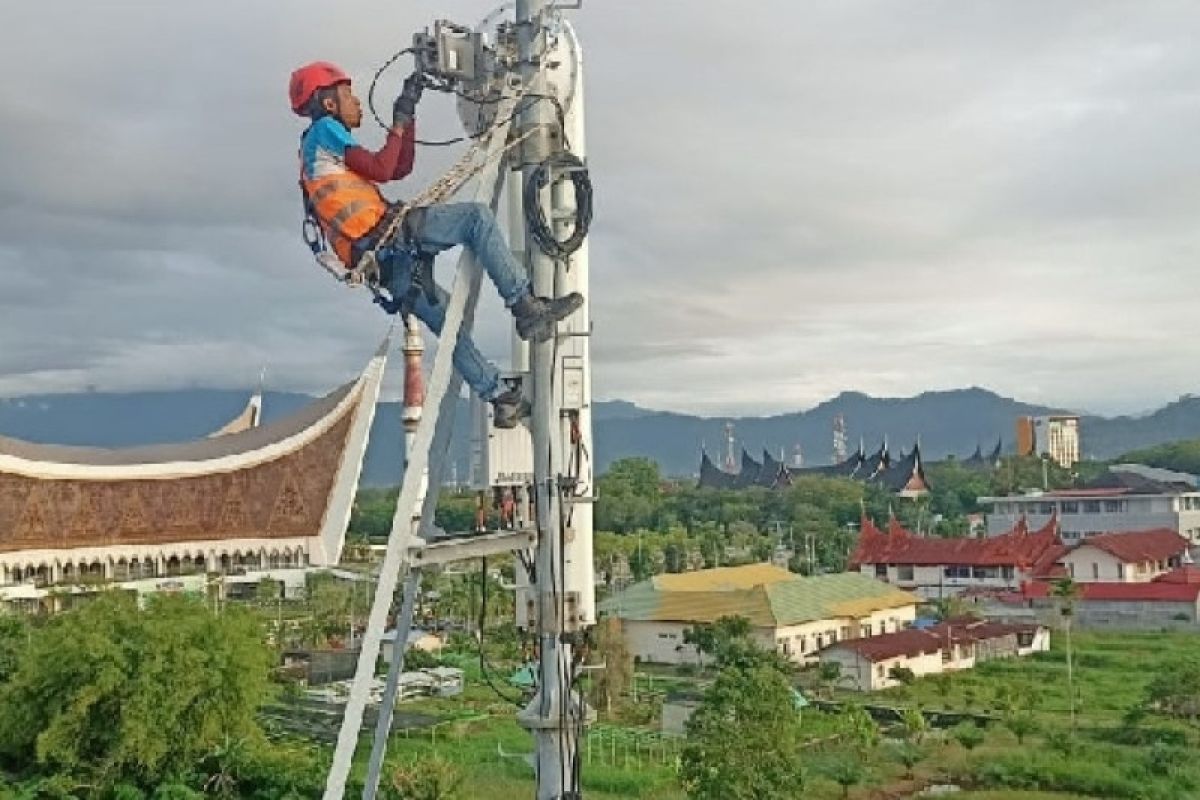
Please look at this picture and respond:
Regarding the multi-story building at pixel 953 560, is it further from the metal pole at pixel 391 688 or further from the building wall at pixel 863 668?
the metal pole at pixel 391 688

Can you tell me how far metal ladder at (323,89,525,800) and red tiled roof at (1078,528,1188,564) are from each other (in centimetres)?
3231

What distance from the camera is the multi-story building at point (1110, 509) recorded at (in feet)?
145

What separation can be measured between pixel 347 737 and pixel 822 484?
56475 millimetres

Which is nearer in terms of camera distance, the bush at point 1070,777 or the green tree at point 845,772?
the bush at point 1070,777

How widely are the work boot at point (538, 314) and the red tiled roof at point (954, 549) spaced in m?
32.5

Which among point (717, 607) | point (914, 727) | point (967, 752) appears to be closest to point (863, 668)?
point (717, 607)

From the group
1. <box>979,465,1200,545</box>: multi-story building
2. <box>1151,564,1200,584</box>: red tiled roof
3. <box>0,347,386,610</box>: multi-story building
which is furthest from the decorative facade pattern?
<box>979,465,1200,545</box>: multi-story building

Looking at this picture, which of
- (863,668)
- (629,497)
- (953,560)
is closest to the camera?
(863,668)

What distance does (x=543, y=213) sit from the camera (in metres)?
5.77

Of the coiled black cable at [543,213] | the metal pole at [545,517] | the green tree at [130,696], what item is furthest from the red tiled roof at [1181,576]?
the coiled black cable at [543,213]

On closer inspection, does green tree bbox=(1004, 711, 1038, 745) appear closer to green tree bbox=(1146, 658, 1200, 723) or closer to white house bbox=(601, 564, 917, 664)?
green tree bbox=(1146, 658, 1200, 723)

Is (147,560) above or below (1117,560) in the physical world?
above

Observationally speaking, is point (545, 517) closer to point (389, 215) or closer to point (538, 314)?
point (538, 314)

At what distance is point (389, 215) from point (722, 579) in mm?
26905
